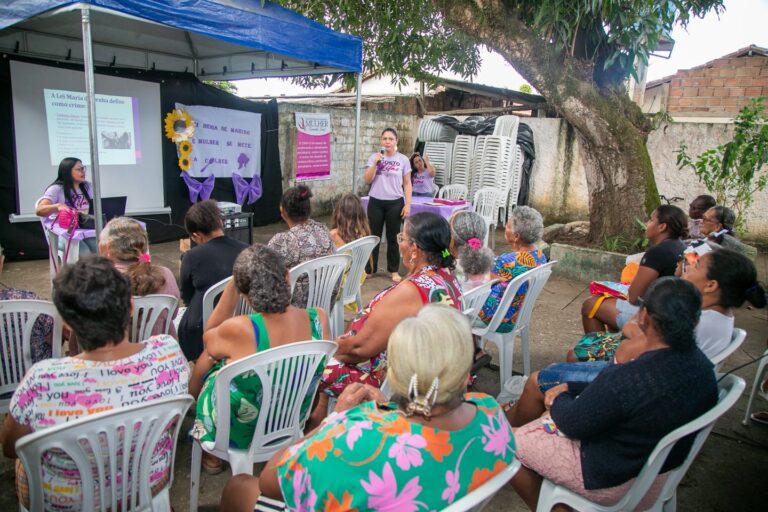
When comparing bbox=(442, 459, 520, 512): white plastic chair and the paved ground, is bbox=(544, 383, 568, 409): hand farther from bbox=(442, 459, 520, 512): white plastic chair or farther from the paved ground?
bbox=(442, 459, 520, 512): white plastic chair

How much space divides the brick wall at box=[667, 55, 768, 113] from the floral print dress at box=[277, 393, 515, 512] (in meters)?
10.2

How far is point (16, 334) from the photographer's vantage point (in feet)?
7.05

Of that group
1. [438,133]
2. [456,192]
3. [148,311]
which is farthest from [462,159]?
[148,311]

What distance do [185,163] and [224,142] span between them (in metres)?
0.71

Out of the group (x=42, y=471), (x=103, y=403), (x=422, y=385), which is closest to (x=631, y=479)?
(x=422, y=385)

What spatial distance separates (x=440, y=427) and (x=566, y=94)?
5912mm

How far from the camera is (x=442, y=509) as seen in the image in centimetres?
123

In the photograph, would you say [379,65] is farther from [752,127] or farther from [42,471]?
[42,471]

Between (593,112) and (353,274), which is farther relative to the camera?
(593,112)

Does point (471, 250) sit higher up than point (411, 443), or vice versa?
point (471, 250)

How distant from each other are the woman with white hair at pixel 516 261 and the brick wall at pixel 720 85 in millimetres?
8051

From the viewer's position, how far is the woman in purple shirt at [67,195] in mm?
4337

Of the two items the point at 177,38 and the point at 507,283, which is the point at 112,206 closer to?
the point at 177,38

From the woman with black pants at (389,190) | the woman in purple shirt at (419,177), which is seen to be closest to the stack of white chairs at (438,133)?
the woman in purple shirt at (419,177)
